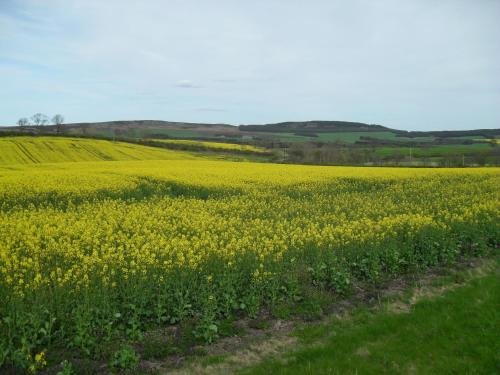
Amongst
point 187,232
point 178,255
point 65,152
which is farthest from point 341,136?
point 178,255

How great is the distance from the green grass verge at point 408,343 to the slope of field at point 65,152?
1793 inches

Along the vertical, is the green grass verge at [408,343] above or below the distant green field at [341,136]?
below

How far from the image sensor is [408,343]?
6.87 m

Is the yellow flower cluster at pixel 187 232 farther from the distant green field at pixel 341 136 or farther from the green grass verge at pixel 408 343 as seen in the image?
the distant green field at pixel 341 136

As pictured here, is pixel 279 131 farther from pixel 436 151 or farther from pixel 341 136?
pixel 436 151

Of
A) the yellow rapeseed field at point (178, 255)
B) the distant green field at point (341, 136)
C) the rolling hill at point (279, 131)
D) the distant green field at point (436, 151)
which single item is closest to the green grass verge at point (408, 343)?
the yellow rapeseed field at point (178, 255)

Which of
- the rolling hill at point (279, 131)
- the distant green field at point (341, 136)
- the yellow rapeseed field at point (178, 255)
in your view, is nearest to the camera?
the yellow rapeseed field at point (178, 255)

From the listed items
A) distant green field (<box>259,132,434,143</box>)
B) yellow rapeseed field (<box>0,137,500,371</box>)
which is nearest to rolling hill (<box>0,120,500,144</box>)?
distant green field (<box>259,132,434,143</box>)

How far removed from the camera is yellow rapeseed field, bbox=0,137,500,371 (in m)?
6.88

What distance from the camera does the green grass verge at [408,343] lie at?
20.1 feet

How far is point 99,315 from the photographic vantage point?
719 cm

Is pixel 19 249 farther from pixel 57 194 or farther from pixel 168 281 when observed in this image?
pixel 57 194

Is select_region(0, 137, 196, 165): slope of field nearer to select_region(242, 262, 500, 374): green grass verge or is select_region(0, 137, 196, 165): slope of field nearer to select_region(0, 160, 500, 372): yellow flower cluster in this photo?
select_region(0, 160, 500, 372): yellow flower cluster

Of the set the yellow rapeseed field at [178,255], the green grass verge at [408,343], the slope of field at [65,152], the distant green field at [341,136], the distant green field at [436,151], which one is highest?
the distant green field at [341,136]
